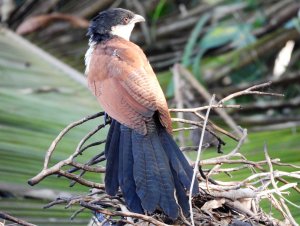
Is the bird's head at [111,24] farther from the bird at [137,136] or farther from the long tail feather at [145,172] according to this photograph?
the long tail feather at [145,172]

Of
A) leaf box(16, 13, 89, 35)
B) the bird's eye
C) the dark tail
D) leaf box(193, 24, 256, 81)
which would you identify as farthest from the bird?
leaf box(193, 24, 256, 81)

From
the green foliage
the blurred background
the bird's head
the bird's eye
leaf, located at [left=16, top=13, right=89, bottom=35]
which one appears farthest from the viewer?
leaf, located at [left=16, top=13, right=89, bottom=35]

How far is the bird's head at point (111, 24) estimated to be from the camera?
416cm

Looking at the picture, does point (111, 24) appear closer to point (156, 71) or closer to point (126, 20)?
point (126, 20)

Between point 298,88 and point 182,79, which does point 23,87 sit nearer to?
point 182,79

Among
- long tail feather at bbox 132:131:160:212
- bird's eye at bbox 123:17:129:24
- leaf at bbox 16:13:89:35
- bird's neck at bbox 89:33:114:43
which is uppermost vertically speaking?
leaf at bbox 16:13:89:35

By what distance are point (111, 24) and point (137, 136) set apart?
1.33 meters

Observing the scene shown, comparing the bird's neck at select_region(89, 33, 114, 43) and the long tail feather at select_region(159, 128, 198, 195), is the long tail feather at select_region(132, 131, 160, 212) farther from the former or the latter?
the bird's neck at select_region(89, 33, 114, 43)

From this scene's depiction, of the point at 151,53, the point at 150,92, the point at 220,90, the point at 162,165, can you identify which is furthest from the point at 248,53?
the point at 162,165

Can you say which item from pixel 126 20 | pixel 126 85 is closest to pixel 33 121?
pixel 126 20

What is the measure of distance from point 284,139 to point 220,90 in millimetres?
1465

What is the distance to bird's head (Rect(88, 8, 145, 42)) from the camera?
416 centimetres

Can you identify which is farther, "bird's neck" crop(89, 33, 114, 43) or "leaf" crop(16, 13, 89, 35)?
"leaf" crop(16, 13, 89, 35)

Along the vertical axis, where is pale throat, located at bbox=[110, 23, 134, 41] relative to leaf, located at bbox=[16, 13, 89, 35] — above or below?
below
